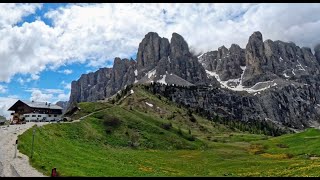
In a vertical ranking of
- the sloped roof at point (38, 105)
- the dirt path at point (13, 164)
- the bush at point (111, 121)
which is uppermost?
the sloped roof at point (38, 105)

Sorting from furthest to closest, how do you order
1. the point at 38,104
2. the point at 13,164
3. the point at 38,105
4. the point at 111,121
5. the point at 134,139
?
1. the point at 38,104
2. the point at 38,105
3. the point at 111,121
4. the point at 134,139
5. the point at 13,164

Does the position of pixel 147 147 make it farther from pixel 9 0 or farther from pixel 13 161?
pixel 9 0

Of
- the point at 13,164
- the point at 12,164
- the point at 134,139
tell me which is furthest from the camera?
the point at 134,139

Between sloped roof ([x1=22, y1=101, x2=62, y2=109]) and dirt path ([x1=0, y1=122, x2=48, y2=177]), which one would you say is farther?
sloped roof ([x1=22, y1=101, x2=62, y2=109])

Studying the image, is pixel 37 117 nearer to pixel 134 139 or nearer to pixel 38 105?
pixel 38 105

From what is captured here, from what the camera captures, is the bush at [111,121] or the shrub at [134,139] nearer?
the shrub at [134,139]

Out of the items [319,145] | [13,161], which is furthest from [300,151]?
[13,161]

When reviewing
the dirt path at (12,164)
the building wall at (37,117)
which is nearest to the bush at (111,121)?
the building wall at (37,117)

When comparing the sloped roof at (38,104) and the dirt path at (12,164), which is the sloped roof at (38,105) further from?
the dirt path at (12,164)

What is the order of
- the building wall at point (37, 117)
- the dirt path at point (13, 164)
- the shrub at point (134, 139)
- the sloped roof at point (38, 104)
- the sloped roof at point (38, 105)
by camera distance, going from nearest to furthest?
the dirt path at point (13, 164) < the shrub at point (134, 139) < the building wall at point (37, 117) < the sloped roof at point (38, 104) < the sloped roof at point (38, 105)

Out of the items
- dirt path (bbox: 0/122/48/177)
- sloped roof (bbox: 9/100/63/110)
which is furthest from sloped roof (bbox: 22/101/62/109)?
dirt path (bbox: 0/122/48/177)

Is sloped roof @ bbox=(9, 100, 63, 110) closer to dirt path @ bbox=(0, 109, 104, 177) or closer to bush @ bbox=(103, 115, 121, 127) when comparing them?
bush @ bbox=(103, 115, 121, 127)

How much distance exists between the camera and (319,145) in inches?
3324

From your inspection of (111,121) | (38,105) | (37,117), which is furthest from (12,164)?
(38,105)
